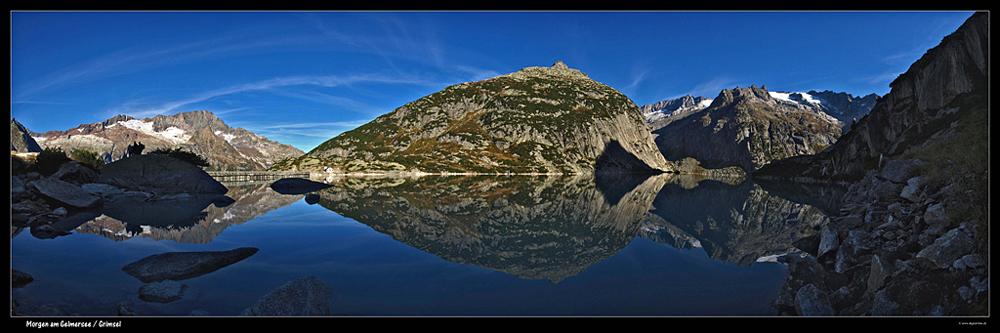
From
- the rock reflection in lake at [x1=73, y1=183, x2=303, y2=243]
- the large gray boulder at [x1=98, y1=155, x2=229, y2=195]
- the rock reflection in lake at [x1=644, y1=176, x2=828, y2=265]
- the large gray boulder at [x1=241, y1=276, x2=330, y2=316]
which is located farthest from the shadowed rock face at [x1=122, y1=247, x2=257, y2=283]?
the large gray boulder at [x1=98, y1=155, x2=229, y2=195]

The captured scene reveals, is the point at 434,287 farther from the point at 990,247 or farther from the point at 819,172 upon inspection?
the point at 819,172

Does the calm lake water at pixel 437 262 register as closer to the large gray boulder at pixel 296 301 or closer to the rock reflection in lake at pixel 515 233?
the rock reflection in lake at pixel 515 233

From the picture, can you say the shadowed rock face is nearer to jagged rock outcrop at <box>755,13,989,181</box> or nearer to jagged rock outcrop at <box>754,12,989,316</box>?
jagged rock outcrop at <box>754,12,989,316</box>

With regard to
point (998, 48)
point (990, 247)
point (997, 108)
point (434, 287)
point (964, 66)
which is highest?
point (964, 66)

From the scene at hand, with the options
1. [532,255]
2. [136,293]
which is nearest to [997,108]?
A: [532,255]

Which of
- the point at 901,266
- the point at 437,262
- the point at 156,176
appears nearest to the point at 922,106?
the point at 901,266

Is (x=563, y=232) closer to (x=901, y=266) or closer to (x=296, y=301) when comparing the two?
(x=901, y=266)
